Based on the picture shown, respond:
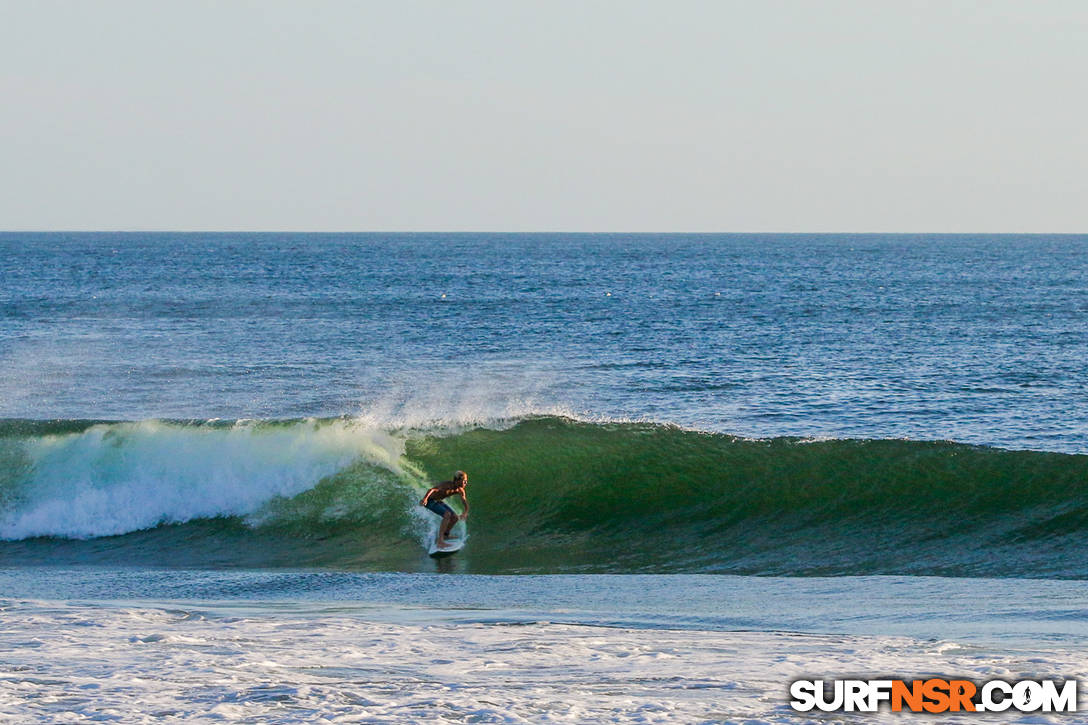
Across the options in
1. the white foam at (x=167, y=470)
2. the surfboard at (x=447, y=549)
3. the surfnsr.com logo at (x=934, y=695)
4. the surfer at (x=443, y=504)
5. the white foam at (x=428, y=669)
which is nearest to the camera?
the white foam at (x=428, y=669)

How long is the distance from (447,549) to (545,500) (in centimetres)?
332

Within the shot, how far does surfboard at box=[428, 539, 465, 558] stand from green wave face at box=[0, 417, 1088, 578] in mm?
122

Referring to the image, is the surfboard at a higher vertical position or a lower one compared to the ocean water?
lower

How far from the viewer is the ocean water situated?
8422 mm

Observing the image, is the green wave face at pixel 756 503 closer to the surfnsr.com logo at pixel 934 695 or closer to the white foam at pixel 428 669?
the white foam at pixel 428 669

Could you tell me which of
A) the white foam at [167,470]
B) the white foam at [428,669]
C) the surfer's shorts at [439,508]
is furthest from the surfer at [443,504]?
the white foam at [428,669]

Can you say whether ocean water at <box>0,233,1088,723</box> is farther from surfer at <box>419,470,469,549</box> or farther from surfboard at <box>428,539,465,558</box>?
surfer at <box>419,470,469,549</box>

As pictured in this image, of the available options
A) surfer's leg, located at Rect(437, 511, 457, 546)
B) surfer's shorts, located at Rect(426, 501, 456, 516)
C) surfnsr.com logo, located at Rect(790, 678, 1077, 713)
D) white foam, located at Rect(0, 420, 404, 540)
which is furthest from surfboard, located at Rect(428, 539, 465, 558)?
surfnsr.com logo, located at Rect(790, 678, 1077, 713)

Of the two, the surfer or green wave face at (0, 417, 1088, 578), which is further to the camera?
green wave face at (0, 417, 1088, 578)

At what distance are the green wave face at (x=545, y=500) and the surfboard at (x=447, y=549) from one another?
4.8 inches

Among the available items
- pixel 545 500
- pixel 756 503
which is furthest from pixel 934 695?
pixel 545 500

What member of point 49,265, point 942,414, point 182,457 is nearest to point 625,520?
point 182,457

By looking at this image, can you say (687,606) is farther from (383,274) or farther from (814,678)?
A: (383,274)

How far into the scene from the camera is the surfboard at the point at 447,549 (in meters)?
16.0
